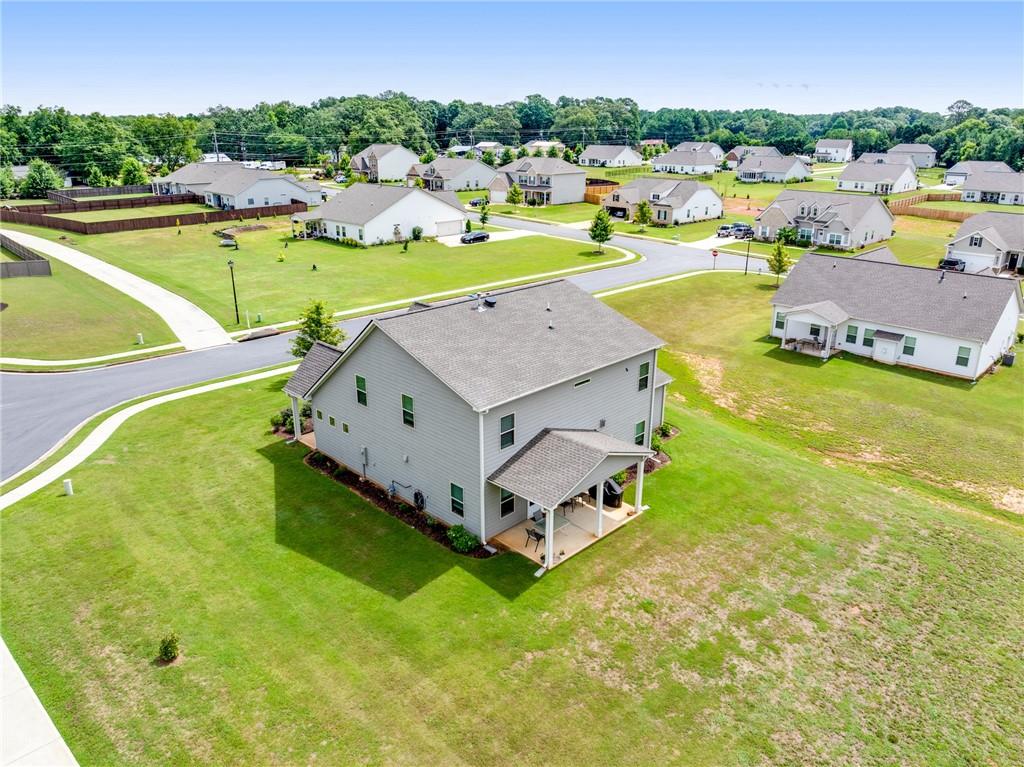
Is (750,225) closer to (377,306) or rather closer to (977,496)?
(377,306)

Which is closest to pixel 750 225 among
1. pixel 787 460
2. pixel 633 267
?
pixel 633 267

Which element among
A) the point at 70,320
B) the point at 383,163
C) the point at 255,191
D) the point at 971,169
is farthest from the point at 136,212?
the point at 971,169

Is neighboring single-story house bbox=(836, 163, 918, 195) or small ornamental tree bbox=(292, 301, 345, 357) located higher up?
neighboring single-story house bbox=(836, 163, 918, 195)

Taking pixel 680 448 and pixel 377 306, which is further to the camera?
pixel 377 306

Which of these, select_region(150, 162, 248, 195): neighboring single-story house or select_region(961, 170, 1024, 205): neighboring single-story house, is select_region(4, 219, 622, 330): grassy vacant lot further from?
select_region(961, 170, 1024, 205): neighboring single-story house

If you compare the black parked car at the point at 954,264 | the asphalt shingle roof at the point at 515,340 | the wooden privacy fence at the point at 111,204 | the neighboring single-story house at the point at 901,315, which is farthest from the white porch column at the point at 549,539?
the wooden privacy fence at the point at 111,204

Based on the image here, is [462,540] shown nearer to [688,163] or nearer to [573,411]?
[573,411]

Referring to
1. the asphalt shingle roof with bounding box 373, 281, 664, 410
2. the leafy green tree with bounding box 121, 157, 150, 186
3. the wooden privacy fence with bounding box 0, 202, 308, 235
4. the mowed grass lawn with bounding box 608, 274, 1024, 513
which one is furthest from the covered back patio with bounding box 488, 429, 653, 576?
the leafy green tree with bounding box 121, 157, 150, 186
